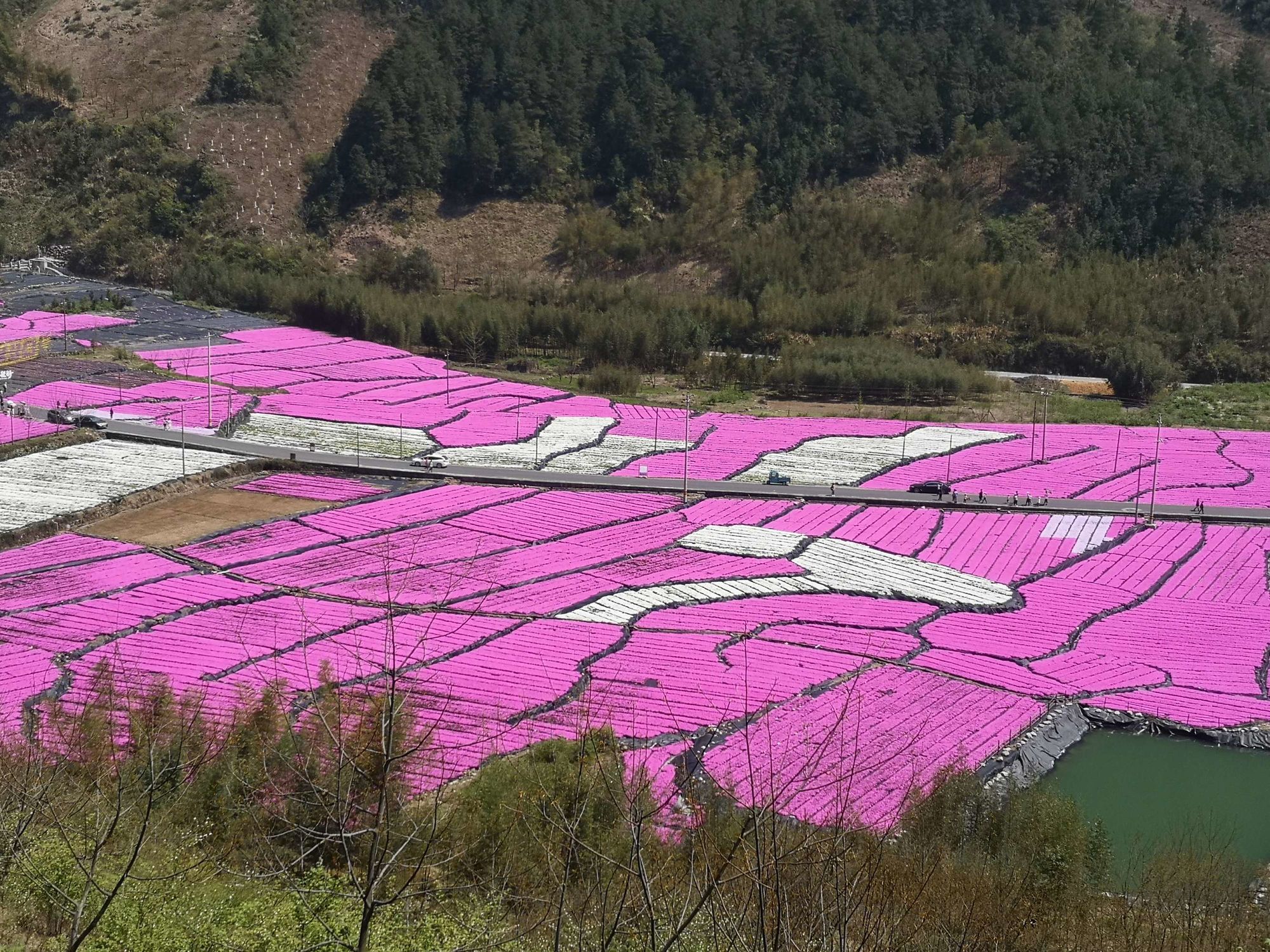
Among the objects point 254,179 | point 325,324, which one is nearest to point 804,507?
point 325,324

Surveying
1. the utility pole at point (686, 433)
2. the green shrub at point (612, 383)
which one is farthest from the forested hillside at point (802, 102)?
the utility pole at point (686, 433)

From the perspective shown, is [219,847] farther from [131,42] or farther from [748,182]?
[131,42]

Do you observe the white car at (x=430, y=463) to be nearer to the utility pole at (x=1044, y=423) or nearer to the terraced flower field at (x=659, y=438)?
the terraced flower field at (x=659, y=438)

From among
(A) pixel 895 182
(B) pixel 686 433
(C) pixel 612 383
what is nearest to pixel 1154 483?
(B) pixel 686 433

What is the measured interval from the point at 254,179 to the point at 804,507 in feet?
194

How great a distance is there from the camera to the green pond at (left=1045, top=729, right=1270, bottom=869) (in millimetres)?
25328

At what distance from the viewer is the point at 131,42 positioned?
10406 centimetres

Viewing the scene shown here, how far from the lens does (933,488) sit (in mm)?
47688

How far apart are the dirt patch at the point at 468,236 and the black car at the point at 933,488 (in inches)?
1706

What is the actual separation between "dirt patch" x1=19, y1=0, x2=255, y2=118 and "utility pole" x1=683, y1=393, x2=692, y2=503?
52.3m

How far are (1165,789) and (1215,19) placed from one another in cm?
9131

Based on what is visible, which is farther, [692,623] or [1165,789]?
[692,623]

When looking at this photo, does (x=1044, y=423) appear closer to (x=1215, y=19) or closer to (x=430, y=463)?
(x=430, y=463)

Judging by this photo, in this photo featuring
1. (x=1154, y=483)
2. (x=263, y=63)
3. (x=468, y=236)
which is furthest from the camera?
(x=263, y=63)
